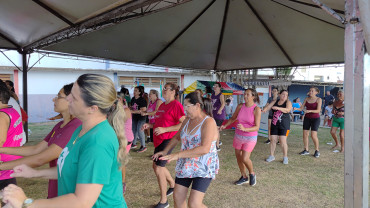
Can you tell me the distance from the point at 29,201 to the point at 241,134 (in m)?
3.99

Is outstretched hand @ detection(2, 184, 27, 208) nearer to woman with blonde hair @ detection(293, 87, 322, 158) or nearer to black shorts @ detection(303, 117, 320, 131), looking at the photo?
woman with blonde hair @ detection(293, 87, 322, 158)

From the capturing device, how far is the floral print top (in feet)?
9.18

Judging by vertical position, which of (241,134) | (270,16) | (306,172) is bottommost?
(306,172)

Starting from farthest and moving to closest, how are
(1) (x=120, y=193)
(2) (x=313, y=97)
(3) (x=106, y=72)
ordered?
1. (3) (x=106, y=72)
2. (2) (x=313, y=97)
3. (1) (x=120, y=193)

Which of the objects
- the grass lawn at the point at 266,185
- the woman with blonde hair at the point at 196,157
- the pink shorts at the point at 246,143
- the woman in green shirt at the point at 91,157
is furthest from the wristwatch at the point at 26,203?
the pink shorts at the point at 246,143

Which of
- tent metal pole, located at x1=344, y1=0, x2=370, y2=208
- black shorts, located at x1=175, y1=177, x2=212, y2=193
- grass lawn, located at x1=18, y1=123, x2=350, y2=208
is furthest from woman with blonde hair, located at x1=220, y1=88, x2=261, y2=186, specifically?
tent metal pole, located at x1=344, y1=0, x2=370, y2=208

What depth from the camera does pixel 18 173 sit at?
1599 mm

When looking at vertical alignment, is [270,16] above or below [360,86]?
above

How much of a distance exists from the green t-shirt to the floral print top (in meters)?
1.34

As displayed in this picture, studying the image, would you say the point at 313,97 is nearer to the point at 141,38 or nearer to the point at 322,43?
the point at 322,43

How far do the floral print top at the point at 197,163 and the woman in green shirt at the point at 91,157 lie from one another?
130 cm

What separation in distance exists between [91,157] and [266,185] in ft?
14.6

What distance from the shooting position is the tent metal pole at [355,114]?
2250mm

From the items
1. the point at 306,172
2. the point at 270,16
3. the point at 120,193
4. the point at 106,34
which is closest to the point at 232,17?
the point at 270,16
